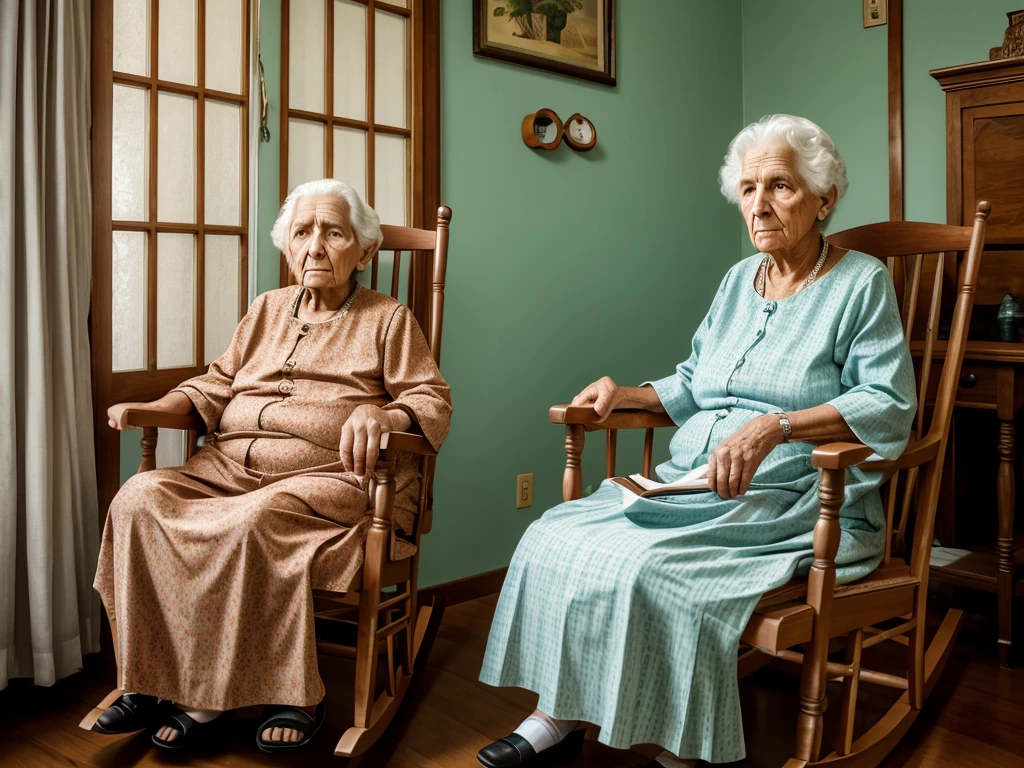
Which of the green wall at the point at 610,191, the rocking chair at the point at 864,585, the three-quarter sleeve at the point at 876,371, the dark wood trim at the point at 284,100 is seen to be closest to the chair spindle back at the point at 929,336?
the rocking chair at the point at 864,585

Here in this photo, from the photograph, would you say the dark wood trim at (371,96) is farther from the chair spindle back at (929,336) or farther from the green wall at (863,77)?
the green wall at (863,77)

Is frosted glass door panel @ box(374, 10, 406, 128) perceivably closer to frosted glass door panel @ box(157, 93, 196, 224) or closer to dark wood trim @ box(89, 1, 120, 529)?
frosted glass door panel @ box(157, 93, 196, 224)

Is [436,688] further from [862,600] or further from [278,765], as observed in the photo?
[862,600]

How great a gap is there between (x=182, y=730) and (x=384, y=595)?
52cm

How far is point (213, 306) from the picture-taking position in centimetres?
245

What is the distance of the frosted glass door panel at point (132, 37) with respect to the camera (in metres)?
2.24

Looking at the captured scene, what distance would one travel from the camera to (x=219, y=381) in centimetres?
223

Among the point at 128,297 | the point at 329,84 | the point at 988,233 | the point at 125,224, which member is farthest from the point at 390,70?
the point at 988,233

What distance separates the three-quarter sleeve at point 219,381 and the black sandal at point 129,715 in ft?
2.00

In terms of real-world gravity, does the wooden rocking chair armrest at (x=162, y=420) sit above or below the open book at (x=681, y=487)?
above

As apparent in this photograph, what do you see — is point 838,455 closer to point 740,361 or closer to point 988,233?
point 740,361

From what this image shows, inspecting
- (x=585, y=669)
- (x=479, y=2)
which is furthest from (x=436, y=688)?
(x=479, y=2)

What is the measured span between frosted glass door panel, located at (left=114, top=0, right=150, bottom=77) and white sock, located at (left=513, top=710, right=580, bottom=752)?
1794mm

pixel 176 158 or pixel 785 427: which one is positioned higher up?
pixel 176 158
